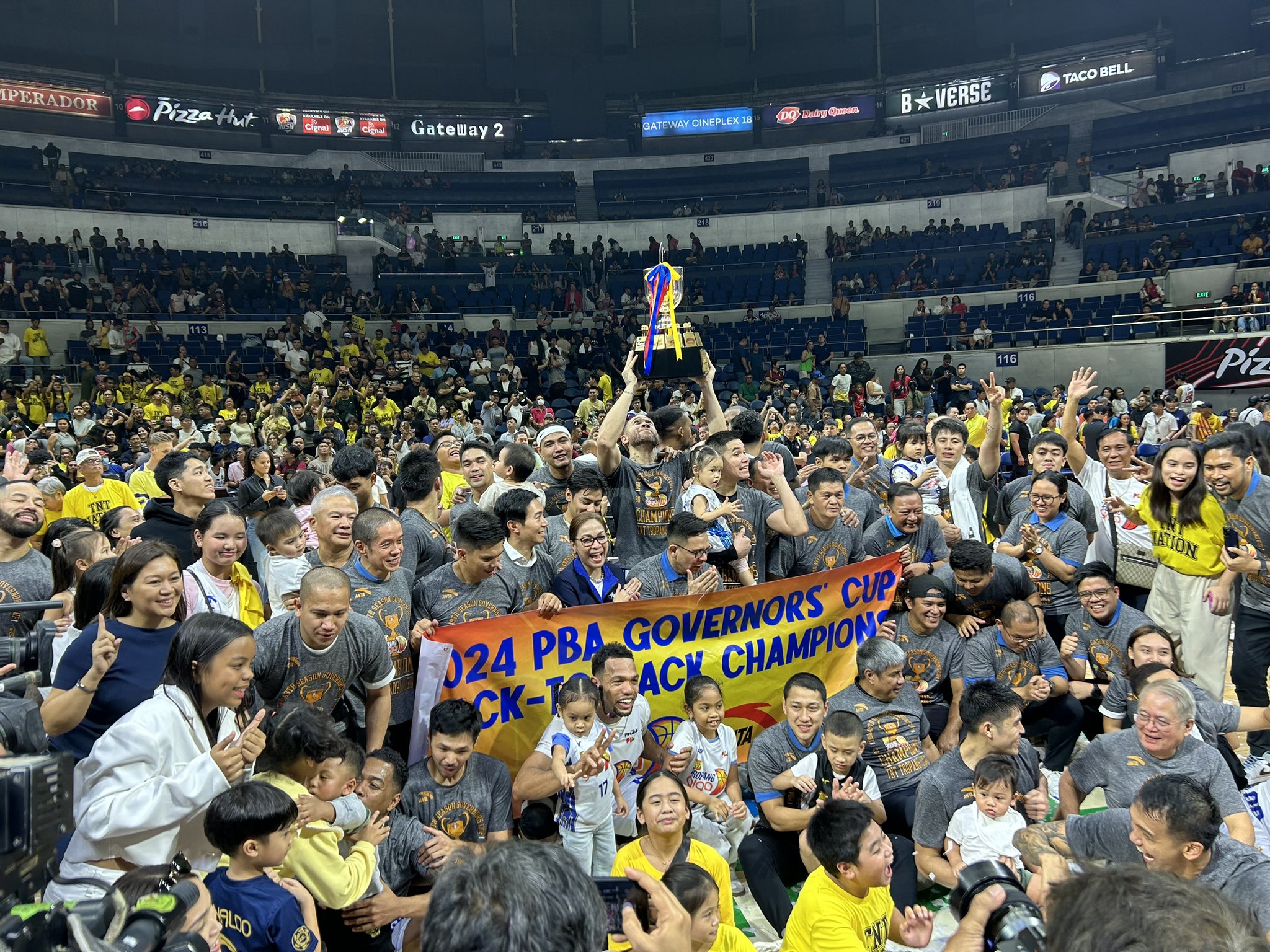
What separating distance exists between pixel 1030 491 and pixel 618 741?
389 cm

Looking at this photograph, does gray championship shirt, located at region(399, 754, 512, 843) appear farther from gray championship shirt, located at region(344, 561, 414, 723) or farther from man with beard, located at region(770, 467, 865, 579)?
man with beard, located at region(770, 467, 865, 579)

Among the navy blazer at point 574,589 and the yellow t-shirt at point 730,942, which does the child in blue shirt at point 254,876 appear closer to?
the yellow t-shirt at point 730,942

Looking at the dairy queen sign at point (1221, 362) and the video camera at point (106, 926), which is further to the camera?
the dairy queen sign at point (1221, 362)

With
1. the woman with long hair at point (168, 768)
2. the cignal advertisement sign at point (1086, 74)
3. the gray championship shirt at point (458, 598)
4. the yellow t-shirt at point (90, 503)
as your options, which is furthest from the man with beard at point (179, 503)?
the cignal advertisement sign at point (1086, 74)

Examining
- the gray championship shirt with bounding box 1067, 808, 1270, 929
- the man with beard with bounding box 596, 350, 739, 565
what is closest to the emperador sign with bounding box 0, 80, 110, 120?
the man with beard with bounding box 596, 350, 739, 565

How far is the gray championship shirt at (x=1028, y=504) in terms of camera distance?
6.61 metres

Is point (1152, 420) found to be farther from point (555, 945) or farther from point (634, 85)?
point (634, 85)

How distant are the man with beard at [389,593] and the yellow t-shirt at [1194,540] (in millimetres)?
4699

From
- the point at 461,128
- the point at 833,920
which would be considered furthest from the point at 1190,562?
the point at 461,128

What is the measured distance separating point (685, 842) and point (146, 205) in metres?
28.6

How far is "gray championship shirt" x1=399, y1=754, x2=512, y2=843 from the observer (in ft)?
13.7

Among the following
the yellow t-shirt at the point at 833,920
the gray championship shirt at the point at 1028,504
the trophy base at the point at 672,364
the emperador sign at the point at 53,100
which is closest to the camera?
the yellow t-shirt at the point at 833,920

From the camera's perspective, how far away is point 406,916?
12.5 feet

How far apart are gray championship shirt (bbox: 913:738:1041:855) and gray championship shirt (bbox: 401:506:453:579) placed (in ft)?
9.46
